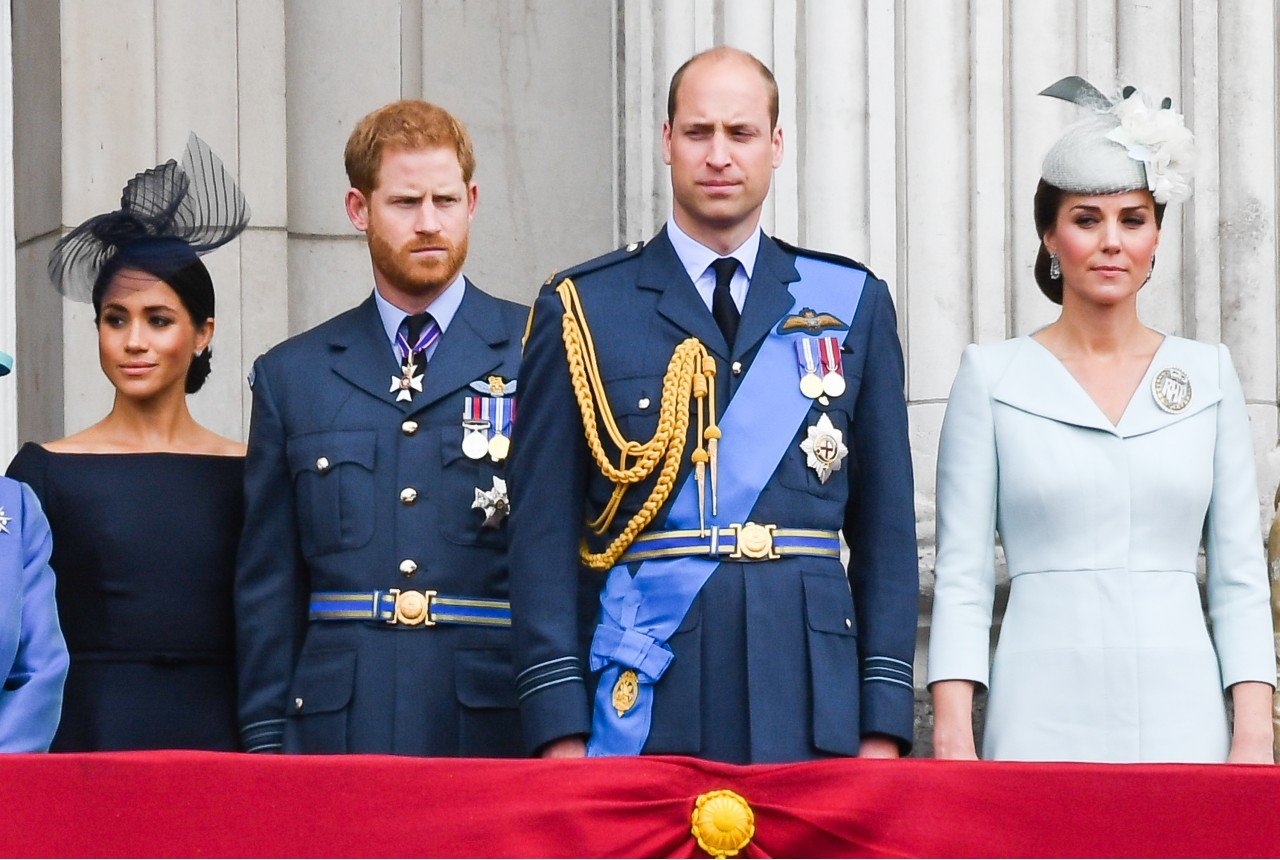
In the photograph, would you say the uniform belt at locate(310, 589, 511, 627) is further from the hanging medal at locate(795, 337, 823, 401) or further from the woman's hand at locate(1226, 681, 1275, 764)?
the woman's hand at locate(1226, 681, 1275, 764)

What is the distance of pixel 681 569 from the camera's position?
3.60 m

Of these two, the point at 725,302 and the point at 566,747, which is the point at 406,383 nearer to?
the point at 725,302

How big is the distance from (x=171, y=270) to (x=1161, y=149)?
185 centimetres

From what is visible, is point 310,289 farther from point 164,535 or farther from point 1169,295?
point 1169,295

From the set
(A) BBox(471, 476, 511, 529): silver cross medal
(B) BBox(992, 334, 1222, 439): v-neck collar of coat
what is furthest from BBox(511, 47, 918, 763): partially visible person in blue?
(A) BBox(471, 476, 511, 529): silver cross medal

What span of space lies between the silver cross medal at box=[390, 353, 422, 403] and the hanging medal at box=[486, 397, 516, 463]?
0.14m

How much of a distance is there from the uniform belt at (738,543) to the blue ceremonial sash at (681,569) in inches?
0.5

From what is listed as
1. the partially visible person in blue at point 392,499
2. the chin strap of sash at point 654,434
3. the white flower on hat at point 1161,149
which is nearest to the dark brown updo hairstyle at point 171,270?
Answer: the partially visible person in blue at point 392,499

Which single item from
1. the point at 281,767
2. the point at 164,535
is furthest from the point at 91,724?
the point at 281,767

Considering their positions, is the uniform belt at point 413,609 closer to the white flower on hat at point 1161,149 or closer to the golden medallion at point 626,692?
the golden medallion at point 626,692

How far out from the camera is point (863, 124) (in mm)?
4965

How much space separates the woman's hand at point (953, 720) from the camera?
372 cm

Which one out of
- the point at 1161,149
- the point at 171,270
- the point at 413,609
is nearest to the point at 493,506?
Result: the point at 413,609

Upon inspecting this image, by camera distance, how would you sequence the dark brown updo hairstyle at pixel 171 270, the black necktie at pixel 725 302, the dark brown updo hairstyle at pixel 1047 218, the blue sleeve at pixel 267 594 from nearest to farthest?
the black necktie at pixel 725 302
the dark brown updo hairstyle at pixel 1047 218
the blue sleeve at pixel 267 594
the dark brown updo hairstyle at pixel 171 270
